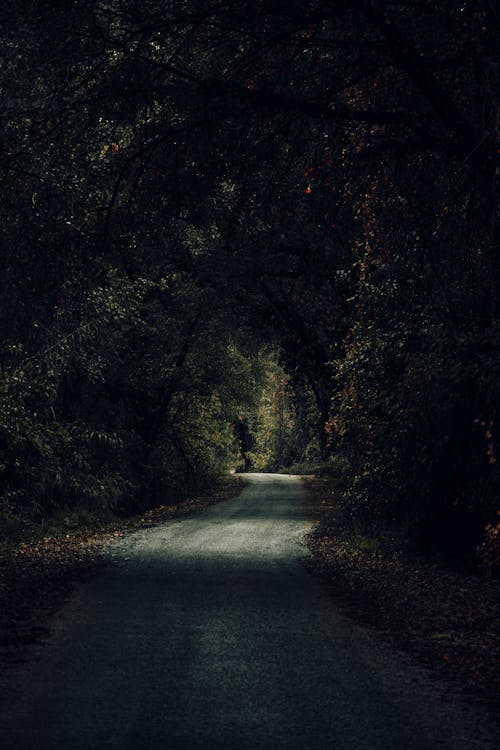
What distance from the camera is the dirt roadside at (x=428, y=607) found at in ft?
28.5

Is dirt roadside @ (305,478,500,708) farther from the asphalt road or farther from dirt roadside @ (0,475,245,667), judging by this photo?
dirt roadside @ (0,475,245,667)

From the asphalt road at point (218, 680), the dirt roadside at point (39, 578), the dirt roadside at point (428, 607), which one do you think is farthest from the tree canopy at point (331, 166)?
the dirt roadside at point (39, 578)

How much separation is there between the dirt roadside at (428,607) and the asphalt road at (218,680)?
1.18ft

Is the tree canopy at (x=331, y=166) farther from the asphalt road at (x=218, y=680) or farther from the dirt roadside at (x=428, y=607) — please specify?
the asphalt road at (x=218, y=680)

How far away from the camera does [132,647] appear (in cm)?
927

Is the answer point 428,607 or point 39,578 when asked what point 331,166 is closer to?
point 428,607

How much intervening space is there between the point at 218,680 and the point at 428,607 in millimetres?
5142

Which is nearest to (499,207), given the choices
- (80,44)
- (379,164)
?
(379,164)

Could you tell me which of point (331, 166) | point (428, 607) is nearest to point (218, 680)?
point (428, 607)

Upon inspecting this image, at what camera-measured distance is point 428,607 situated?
1231cm

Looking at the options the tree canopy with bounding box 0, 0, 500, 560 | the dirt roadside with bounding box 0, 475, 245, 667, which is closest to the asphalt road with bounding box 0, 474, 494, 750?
the dirt roadside with bounding box 0, 475, 245, 667

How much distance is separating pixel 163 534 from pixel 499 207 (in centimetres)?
1523

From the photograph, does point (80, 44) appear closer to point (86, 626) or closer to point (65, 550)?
point (86, 626)

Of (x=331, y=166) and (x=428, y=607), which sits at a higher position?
(x=331, y=166)
